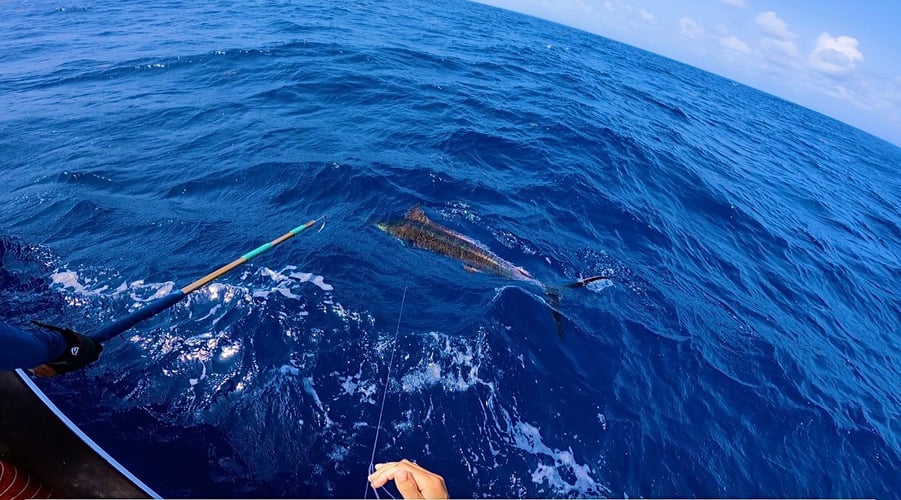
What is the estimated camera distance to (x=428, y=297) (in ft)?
30.7

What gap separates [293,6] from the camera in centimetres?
4653

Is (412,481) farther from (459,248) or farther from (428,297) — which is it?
(459,248)

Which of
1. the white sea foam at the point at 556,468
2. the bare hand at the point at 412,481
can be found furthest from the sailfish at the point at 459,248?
the bare hand at the point at 412,481

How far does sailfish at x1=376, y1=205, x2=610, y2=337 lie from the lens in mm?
10180

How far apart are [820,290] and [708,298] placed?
6.51 meters

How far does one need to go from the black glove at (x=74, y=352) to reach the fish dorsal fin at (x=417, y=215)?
25.4 ft

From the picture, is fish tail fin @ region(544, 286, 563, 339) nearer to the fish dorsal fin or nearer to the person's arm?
the fish dorsal fin

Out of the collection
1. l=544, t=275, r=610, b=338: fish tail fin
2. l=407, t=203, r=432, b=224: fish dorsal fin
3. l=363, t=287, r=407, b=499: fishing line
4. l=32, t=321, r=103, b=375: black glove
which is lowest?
l=363, t=287, r=407, b=499: fishing line

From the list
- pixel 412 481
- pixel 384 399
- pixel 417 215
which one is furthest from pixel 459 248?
pixel 412 481

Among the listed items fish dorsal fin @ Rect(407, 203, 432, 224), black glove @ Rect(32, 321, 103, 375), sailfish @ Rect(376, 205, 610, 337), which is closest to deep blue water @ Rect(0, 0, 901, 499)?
sailfish @ Rect(376, 205, 610, 337)

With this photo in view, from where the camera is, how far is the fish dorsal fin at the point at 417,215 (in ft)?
37.1

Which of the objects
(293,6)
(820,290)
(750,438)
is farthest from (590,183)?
(293,6)

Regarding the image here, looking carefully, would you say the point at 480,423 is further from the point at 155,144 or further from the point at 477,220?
the point at 155,144

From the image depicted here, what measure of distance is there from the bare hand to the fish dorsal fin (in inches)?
288
